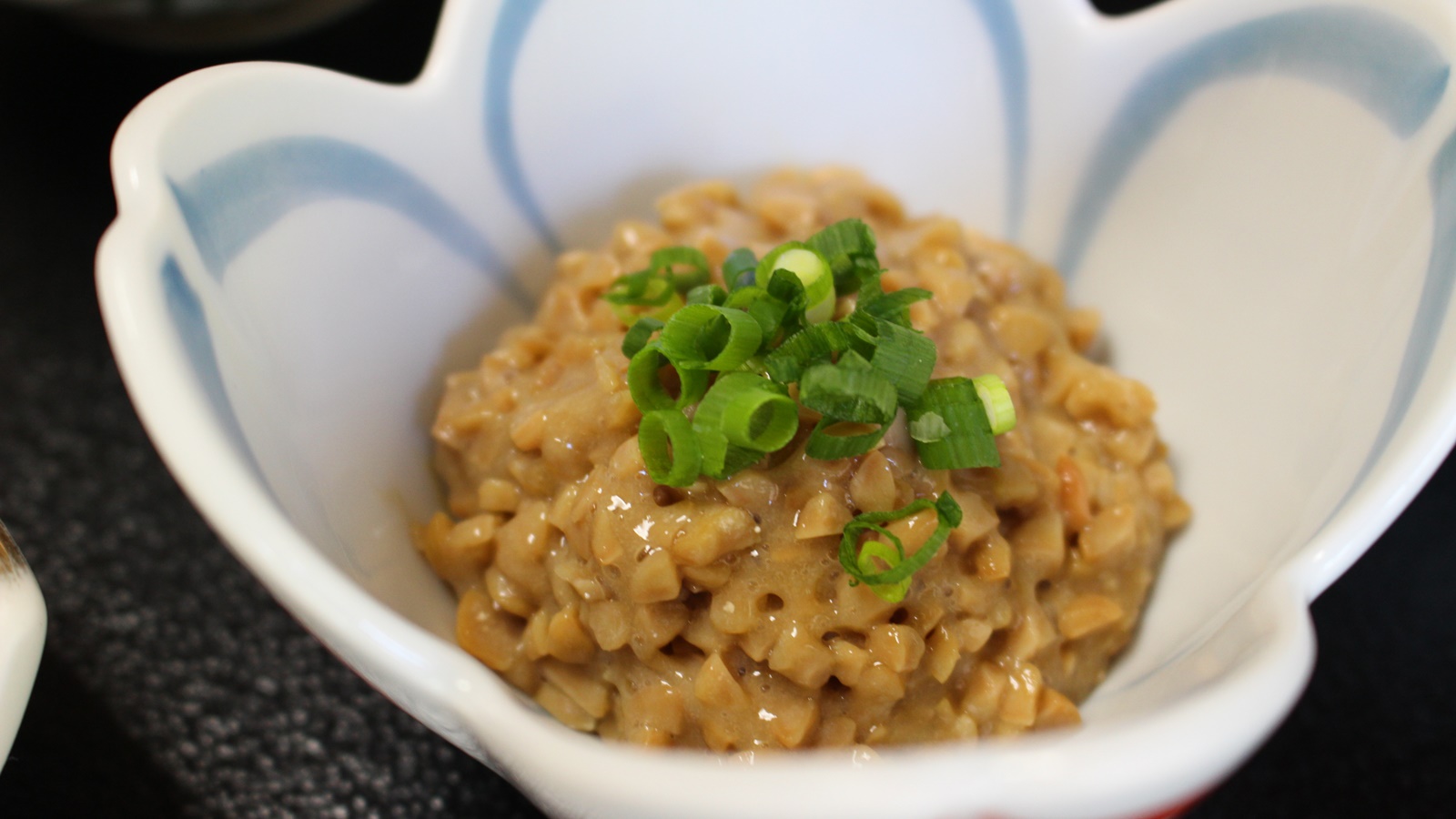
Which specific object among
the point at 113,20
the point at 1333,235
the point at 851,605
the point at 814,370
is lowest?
the point at 113,20

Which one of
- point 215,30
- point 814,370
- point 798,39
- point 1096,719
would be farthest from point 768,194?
point 215,30

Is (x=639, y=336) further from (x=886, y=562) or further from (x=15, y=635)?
(x=15, y=635)

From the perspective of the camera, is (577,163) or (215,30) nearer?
(577,163)

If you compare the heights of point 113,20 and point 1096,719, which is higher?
point 1096,719

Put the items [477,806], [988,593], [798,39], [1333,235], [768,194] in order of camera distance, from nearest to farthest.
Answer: [988,593] → [1333,235] → [477,806] → [768,194] → [798,39]

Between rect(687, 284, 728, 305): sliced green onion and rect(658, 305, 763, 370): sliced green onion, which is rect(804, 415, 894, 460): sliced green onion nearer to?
rect(658, 305, 763, 370): sliced green onion

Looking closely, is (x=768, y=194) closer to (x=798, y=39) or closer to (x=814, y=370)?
(x=798, y=39)

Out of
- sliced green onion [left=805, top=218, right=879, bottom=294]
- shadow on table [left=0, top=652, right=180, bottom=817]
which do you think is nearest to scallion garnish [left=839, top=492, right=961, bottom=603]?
sliced green onion [left=805, top=218, right=879, bottom=294]
